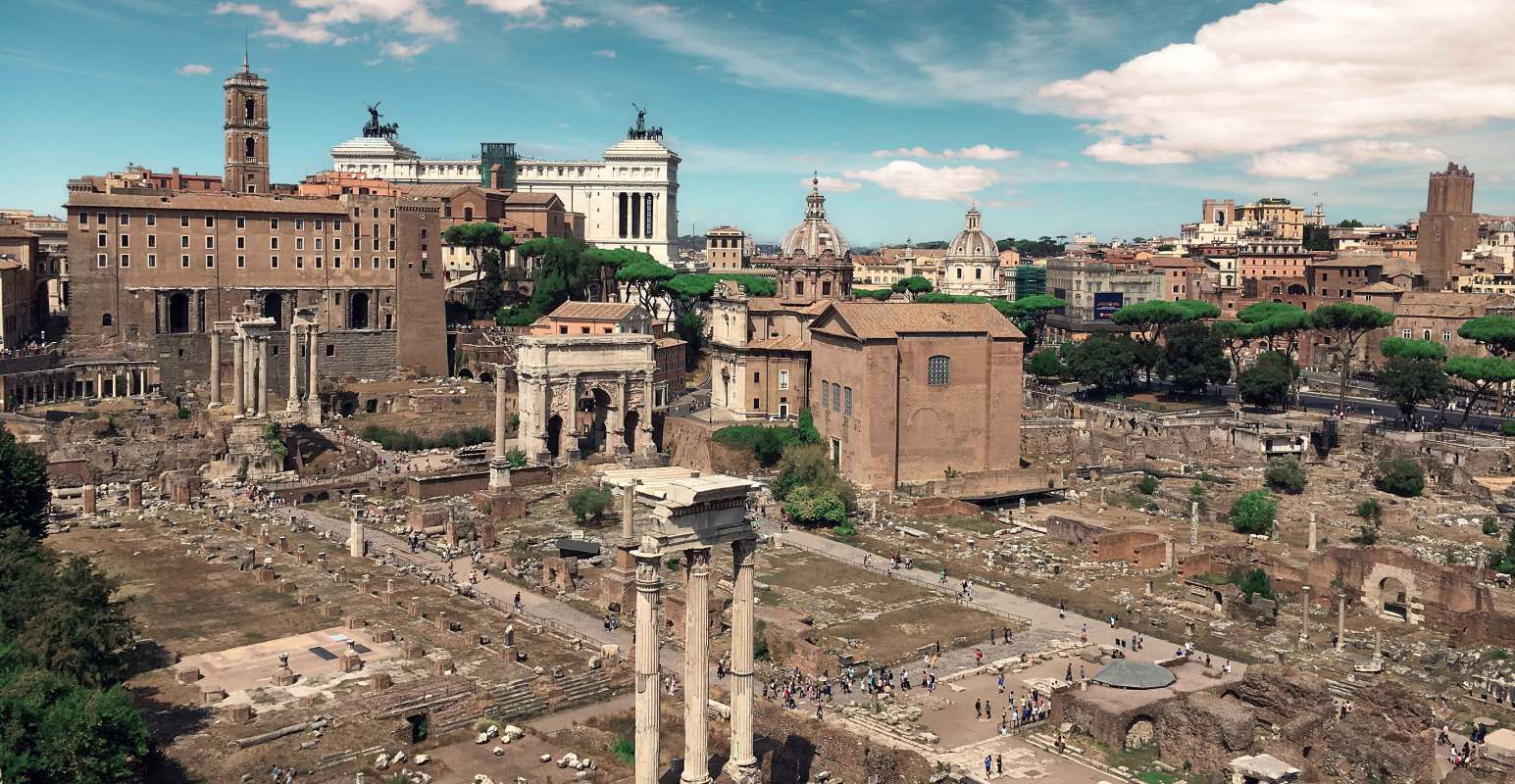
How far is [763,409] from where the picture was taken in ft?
244

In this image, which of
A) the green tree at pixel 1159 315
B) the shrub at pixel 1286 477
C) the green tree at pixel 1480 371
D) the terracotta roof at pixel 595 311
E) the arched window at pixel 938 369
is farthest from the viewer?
the green tree at pixel 1159 315

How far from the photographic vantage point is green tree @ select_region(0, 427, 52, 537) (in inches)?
1770

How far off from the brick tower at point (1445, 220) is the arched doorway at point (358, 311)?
3552 inches

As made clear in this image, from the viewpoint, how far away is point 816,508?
181 ft

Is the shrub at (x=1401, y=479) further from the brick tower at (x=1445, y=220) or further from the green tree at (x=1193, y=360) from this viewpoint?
the brick tower at (x=1445, y=220)

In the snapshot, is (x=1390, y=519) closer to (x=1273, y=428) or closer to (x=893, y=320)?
(x=1273, y=428)

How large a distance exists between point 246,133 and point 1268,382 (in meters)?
65.6

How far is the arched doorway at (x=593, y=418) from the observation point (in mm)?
69688

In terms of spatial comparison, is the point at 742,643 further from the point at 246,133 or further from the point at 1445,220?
the point at 1445,220

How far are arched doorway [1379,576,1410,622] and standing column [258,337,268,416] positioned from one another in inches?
1919

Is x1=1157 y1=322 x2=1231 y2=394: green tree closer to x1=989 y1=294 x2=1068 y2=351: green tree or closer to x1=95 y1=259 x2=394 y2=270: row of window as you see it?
x1=989 y1=294 x2=1068 y2=351: green tree

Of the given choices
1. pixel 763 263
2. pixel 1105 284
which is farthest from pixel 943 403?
pixel 763 263

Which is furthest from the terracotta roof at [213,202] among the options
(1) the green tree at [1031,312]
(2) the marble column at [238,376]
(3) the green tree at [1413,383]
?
(3) the green tree at [1413,383]

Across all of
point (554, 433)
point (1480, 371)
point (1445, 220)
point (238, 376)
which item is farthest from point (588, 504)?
point (1445, 220)
